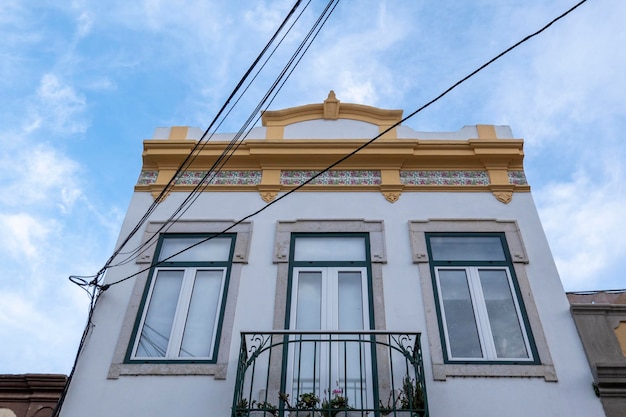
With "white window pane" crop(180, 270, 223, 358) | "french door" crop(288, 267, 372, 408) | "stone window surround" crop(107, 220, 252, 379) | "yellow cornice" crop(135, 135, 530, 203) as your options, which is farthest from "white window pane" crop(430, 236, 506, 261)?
"white window pane" crop(180, 270, 223, 358)

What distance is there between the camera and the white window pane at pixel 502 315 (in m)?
5.90

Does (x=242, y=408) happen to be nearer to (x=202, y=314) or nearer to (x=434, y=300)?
(x=202, y=314)

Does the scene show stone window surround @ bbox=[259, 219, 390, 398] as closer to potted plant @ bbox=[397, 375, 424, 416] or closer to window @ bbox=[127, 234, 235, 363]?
potted plant @ bbox=[397, 375, 424, 416]

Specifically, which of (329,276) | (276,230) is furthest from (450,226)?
(276,230)

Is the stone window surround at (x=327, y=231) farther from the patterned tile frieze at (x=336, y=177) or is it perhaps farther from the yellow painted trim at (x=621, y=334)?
the yellow painted trim at (x=621, y=334)

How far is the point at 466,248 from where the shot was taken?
266 inches

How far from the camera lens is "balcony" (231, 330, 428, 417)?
5.23 metres

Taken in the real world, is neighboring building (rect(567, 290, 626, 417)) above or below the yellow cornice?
below

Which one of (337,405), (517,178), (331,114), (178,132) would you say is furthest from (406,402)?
(178,132)

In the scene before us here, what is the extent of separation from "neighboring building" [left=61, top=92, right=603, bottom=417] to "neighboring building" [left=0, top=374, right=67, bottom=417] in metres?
0.19

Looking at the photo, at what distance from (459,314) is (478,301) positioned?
0.87 feet

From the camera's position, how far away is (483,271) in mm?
6520

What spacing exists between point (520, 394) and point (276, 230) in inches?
128

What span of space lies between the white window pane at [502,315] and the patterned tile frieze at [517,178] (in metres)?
1.43
